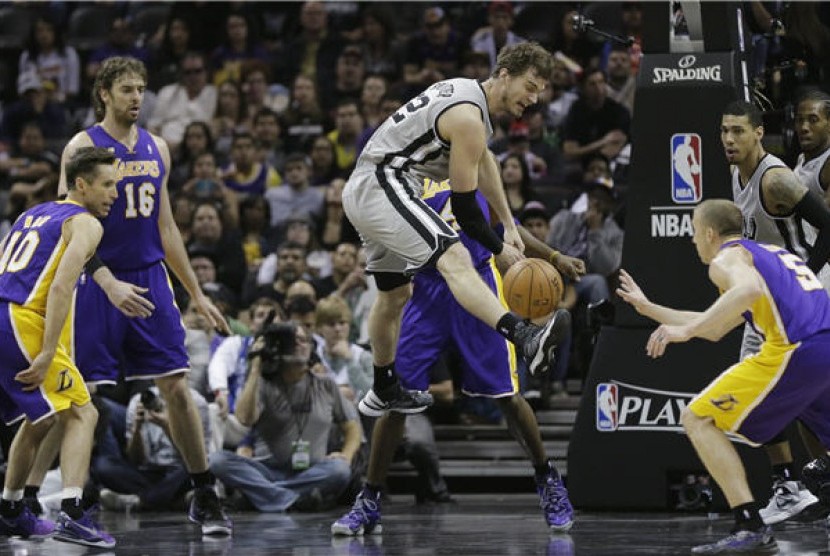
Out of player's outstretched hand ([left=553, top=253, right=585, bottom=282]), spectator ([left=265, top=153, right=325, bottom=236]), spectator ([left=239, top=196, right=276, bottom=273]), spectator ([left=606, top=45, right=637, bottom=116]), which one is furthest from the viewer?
spectator ([left=606, top=45, right=637, bottom=116])

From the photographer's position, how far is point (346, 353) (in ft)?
37.2

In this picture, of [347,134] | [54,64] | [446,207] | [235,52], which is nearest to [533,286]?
[446,207]

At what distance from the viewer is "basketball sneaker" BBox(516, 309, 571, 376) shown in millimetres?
6598

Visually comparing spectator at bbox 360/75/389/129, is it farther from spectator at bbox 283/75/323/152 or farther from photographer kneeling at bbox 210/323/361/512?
photographer kneeling at bbox 210/323/361/512

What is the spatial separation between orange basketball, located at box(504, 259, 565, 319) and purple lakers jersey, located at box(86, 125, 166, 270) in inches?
77.9

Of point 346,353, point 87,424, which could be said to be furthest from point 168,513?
point 87,424

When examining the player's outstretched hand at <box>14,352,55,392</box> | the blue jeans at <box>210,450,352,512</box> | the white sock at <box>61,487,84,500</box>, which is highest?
the player's outstretched hand at <box>14,352,55,392</box>

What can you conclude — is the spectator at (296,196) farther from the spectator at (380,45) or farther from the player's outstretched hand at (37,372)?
the player's outstretched hand at (37,372)

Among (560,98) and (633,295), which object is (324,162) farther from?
(633,295)

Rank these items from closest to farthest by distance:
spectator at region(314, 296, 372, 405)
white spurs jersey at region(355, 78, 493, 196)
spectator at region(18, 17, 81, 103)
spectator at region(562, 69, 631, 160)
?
white spurs jersey at region(355, 78, 493, 196)
spectator at region(314, 296, 372, 405)
spectator at region(562, 69, 631, 160)
spectator at region(18, 17, 81, 103)

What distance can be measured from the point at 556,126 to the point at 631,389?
5342mm

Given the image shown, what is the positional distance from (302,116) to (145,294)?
7.25 metres

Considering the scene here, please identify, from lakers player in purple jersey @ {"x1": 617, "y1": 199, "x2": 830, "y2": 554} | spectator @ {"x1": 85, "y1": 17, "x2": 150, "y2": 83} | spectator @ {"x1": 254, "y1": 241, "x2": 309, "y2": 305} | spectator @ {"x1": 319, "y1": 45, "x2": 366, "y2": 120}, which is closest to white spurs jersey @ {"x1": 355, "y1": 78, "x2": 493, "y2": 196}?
lakers player in purple jersey @ {"x1": 617, "y1": 199, "x2": 830, "y2": 554}

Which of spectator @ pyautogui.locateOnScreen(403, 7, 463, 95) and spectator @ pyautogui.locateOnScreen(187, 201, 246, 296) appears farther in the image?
spectator @ pyautogui.locateOnScreen(403, 7, 463, 95)
